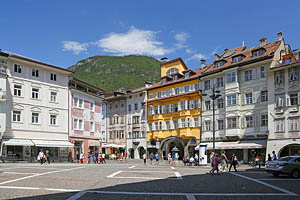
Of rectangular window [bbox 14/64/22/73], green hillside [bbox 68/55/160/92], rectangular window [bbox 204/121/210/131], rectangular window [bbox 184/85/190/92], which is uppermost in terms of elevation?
green hillside [bbox 68/55/160/92]

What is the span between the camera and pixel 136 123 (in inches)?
2662

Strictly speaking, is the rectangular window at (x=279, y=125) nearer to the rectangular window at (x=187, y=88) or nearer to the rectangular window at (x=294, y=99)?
the rectangular window at (x=294, y=99)

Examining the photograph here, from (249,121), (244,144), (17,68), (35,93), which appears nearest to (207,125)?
(249,121)

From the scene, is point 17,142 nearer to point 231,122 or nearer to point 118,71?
point 231,122

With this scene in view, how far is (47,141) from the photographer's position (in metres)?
45.2

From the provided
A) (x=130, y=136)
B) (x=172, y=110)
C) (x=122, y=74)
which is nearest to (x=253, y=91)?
(x=172, y=110)

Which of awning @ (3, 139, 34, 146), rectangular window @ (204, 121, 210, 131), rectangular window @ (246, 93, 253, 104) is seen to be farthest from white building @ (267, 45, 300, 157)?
awning @ (3, 139, 34, 146)

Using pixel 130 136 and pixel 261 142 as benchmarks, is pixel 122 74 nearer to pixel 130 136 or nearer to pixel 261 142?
pixel 130 136

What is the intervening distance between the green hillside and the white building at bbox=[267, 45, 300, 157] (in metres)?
61.7

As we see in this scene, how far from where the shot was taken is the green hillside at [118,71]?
351ft

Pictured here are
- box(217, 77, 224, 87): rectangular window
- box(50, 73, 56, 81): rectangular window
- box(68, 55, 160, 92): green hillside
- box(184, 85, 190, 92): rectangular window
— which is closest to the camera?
box(50, 73, 56, 81): rectangular window

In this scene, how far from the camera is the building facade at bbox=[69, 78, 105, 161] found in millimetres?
50250

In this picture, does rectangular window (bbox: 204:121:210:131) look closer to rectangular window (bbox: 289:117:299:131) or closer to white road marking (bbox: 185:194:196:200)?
rectangular window (bbox: 289:117:299:131)

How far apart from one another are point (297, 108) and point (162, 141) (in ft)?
80.1
